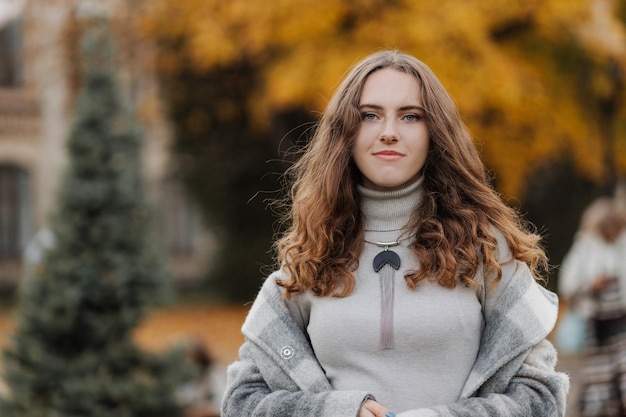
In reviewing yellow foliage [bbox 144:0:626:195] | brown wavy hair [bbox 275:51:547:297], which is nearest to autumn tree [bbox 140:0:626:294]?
yellow foliage [bbox 144:0:626:195]

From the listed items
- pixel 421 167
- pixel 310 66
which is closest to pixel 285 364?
pixel 421 167

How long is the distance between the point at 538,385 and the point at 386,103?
0.78 m

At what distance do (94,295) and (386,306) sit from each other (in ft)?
15.3

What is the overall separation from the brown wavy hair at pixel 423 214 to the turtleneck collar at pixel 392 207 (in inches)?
0.9

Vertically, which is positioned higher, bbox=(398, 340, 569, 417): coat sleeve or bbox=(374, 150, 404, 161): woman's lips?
bbox=(374, 150, 404, 161): woman's lips

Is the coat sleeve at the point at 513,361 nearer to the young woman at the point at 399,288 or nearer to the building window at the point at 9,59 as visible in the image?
the young woman at the point at 399,288

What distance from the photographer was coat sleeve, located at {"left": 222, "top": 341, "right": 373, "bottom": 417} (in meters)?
2.36

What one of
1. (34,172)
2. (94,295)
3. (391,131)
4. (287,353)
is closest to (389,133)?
(391,131)

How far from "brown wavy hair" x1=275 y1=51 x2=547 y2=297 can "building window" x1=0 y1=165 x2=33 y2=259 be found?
72.3ft

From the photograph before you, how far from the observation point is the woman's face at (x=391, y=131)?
2490mm

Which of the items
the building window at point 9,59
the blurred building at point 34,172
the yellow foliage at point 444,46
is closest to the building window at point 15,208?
the blurred building at point 34,172

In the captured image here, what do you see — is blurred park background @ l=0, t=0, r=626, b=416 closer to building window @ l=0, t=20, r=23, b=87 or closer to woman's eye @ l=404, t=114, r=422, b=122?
woman's eye @ l=404, t=114, r=422, b=122

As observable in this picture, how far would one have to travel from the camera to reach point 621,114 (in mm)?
14102

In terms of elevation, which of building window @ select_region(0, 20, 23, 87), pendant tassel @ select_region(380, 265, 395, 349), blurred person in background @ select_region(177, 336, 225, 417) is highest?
building window @ select_region(0, 20, 23, 87)
